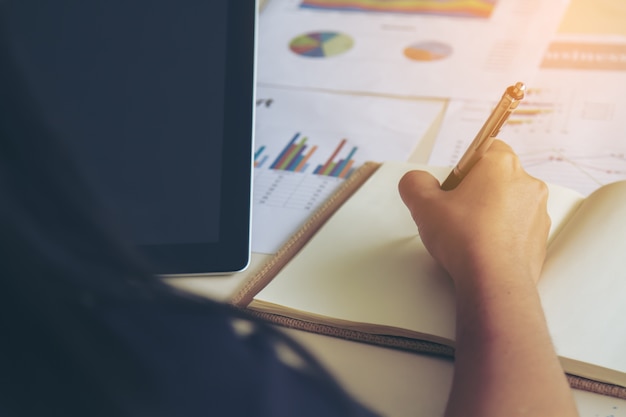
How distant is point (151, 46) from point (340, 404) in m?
0.40

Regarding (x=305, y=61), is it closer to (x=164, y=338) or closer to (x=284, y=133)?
(x=284, y=133)

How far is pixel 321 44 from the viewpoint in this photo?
93 cm

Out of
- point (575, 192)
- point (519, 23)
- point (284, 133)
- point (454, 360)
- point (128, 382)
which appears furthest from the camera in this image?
point (519, 23)

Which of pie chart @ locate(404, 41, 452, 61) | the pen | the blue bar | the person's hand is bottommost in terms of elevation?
the blue bar

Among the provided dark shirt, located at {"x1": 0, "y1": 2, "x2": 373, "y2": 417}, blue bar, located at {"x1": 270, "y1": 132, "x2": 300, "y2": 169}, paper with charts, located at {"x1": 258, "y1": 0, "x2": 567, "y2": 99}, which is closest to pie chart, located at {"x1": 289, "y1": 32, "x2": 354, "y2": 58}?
paper with charts, located at {"x1": 258, "y1": 0, "x2": 567, "y2": 99}

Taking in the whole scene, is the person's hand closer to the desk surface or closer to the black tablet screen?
the desk surface

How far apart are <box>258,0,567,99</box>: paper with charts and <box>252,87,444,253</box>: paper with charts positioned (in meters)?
0.03

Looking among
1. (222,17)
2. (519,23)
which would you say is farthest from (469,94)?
(222,17)

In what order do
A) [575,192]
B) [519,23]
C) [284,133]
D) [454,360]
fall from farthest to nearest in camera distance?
[519,23] < [284,133] < [575,192] < [454,360]

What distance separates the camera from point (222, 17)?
667 millimetres

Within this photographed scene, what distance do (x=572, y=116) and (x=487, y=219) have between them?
0.28 metres

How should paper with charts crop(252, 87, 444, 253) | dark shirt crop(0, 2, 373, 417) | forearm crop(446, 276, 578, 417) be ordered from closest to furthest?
dark shirt crop(0, 2, 373, 417) < forearm crop(446, 276, 578, 417) < paper with charts crop(252, 87, 444, 253)

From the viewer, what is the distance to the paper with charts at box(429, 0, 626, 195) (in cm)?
70

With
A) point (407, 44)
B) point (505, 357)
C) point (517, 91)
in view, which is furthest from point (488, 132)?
point (407, 44)
